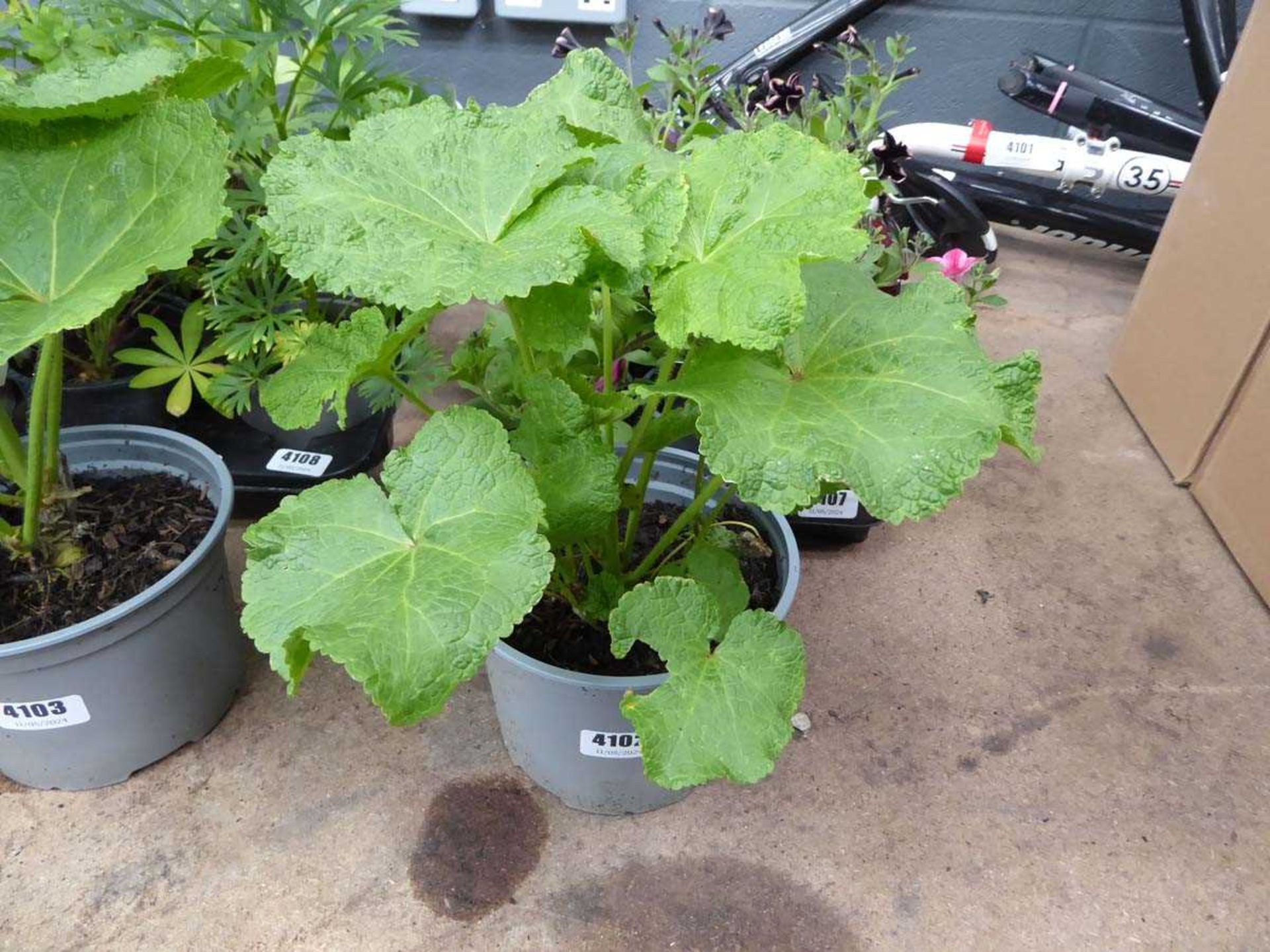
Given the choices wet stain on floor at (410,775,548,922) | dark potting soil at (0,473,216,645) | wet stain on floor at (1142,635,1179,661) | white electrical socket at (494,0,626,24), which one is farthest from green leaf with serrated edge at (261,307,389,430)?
white electrical socket at (494,0,626,24)

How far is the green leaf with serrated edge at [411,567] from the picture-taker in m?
0.60

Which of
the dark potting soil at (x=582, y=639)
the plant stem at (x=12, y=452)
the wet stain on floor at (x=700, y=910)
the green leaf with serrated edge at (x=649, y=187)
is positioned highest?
the green leaf with serrated edge at (x=649, y=187)

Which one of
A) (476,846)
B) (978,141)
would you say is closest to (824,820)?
(476,846)

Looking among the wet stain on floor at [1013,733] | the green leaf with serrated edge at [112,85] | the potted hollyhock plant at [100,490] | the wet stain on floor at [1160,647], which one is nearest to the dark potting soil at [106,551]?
the potted hollyhock plant at [100,490]

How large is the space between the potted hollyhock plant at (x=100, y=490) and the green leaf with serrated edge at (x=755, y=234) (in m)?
0.41

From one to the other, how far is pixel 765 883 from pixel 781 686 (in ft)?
1.10

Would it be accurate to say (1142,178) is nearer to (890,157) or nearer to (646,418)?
(890,157)

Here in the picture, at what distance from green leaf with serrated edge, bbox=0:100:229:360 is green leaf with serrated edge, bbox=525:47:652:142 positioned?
11.7 inches

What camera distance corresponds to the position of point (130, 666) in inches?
37.3

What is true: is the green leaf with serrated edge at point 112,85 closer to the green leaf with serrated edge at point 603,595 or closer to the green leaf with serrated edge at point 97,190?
the green leaf with serrated edge at point 97,190

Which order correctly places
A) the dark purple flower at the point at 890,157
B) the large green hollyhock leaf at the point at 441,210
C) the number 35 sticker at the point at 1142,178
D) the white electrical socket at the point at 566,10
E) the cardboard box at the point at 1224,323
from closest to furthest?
the large green hollyhock leaf at the point at 441,210 < the dark purple flower at the point at 890,157 < the cardboard box at the point at 1224,323 < the number 35 sticker at the point at 1142,178 < the white electrical socket at the point at 566,10

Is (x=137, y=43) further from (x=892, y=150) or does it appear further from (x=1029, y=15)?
(x=1029, y=15)

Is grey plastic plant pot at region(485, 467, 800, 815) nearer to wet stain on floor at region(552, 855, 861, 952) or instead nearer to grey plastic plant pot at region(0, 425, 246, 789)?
wet stain on floor at region(552, 855, 861, 952)

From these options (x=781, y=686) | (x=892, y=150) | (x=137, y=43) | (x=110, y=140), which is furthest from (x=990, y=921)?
(x=137, y=43)
